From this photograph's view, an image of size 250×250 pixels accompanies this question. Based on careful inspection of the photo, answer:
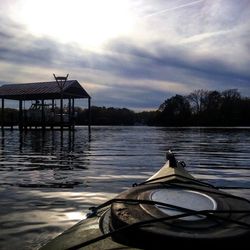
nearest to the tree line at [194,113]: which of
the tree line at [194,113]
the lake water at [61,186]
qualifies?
the tree line at [194,113]

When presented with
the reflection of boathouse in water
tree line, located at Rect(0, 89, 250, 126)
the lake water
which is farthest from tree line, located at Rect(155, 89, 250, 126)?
the lake water

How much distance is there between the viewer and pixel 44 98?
53.8 metres

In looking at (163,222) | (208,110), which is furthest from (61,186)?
(208,110)

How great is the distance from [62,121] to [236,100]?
321 ft

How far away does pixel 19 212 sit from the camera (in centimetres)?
664

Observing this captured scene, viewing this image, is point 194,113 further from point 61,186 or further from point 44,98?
point 61,186

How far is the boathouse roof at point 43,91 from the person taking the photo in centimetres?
4806

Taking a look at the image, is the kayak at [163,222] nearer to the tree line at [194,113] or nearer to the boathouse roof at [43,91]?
the boathouse roof at [43,91]

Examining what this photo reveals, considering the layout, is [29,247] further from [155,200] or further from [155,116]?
[155,116]

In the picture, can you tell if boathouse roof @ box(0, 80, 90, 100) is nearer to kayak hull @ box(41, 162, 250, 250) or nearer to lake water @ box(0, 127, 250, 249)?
lake water @ box(0, 127, 250, 249)

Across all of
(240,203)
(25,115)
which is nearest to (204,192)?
(240,203)

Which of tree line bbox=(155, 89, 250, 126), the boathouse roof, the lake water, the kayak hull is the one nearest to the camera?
the kayak hull

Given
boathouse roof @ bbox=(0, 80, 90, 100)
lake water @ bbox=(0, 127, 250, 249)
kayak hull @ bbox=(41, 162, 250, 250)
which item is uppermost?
boathouse roof @ bbox=(0, 80, 90, 100)

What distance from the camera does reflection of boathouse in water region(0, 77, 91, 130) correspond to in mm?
48969
